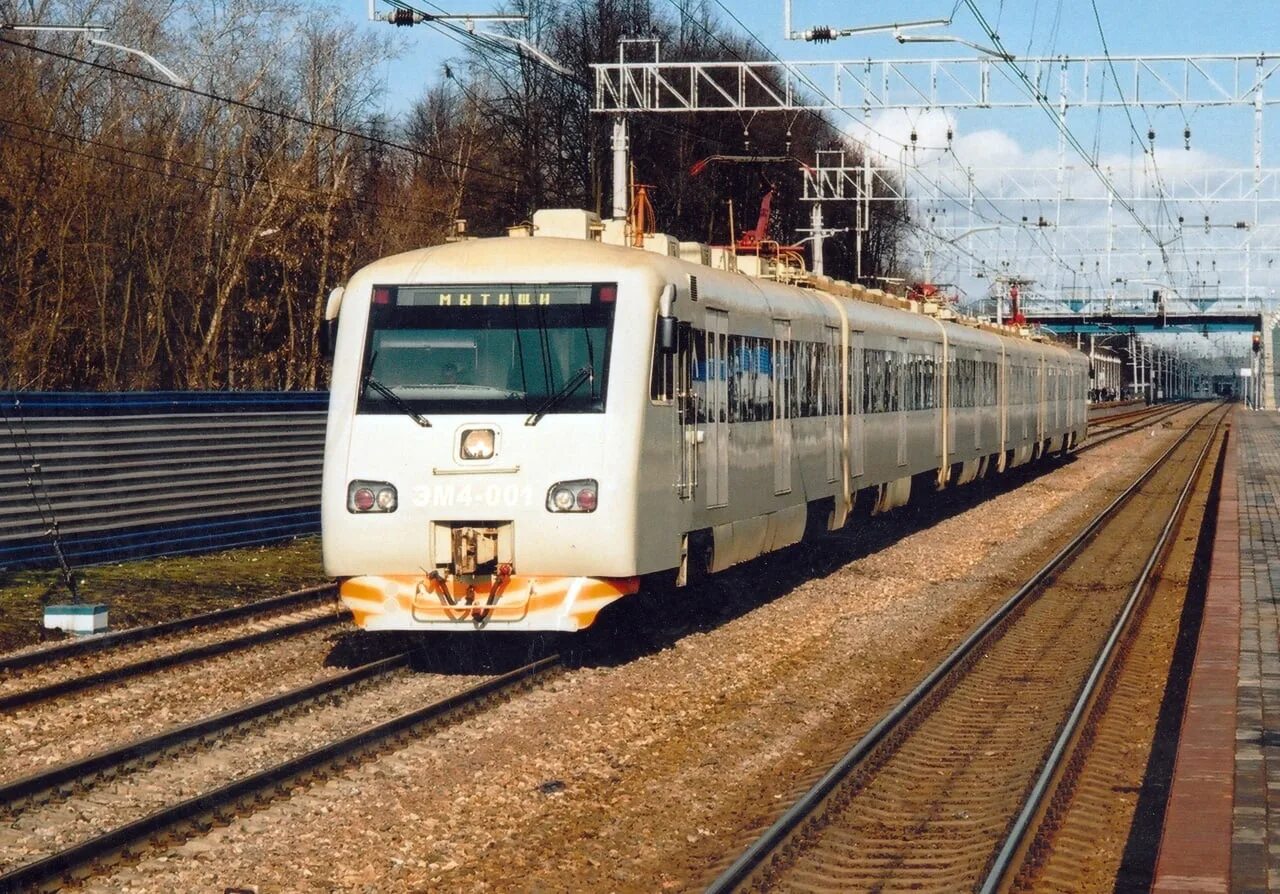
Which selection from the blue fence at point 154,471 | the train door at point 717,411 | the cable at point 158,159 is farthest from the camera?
the cable at point 158,159

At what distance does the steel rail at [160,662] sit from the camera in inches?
430

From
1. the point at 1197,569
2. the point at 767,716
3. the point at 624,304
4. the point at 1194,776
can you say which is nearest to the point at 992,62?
the point at 1197,569

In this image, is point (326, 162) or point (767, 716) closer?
point (767, 716)

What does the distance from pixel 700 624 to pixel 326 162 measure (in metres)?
30.2

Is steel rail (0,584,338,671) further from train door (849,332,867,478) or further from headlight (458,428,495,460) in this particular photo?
train door (849,332,867,478)

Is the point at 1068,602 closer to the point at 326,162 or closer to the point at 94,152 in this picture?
the point at 94,152

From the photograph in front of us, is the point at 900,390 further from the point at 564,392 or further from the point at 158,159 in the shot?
the point at 158,159

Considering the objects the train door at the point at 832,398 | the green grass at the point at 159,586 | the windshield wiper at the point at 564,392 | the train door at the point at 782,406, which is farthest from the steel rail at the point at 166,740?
the train door at the point at 832,398

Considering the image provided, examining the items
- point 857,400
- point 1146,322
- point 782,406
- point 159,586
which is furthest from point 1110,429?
point 159,586

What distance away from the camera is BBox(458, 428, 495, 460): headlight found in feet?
39.0

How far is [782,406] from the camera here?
16297mm

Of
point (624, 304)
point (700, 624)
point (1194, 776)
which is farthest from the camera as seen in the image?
point (700, 624)

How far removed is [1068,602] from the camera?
17219 mm

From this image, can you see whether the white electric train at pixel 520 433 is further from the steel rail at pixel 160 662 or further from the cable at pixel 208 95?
the cable at pixel 208 95
